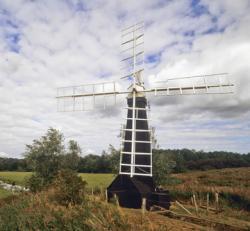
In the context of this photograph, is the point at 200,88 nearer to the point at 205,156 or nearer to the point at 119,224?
the point at 119,224

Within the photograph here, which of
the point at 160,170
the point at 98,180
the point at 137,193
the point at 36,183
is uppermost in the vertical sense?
the point at 160,170

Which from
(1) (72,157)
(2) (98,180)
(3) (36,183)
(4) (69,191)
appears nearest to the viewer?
(4) (69,191)

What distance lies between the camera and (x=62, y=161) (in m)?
35.8

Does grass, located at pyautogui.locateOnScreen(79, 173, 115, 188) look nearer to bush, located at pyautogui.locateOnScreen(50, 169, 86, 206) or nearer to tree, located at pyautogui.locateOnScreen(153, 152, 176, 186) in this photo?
tree, located at pyautogui.locateOnScreen(153, 152, 176, 186)

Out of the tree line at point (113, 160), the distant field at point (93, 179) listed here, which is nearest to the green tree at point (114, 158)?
the tree line at point (113, 160)

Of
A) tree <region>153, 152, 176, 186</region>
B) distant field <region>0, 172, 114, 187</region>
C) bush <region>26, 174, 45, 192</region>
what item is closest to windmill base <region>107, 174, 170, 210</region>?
A: tree <region>153, 152, 176, 186</region>

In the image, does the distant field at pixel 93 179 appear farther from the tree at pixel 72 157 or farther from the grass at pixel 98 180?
the tree at pixel 72 157

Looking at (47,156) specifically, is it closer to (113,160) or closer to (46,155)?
(46,155)

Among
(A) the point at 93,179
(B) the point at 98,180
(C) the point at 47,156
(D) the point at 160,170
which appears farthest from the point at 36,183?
(A) the point at 93,179

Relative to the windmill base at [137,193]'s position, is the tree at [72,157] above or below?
above

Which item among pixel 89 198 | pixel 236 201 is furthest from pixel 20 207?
pixel 236 201

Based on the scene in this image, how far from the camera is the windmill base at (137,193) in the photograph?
977 inches

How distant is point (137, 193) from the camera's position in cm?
2477

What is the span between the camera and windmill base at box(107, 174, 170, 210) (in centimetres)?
2481
